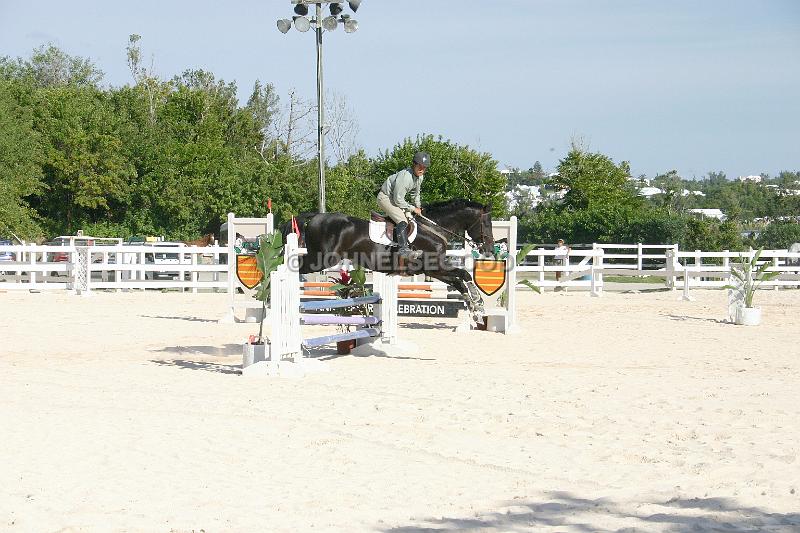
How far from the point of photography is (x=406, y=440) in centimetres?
688

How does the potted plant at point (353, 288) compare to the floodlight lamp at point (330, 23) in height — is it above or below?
below

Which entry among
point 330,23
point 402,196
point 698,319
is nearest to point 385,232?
point 402,196

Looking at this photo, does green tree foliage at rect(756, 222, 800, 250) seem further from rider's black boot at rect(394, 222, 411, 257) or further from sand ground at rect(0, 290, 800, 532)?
rider's black boot at rect(394, 222, 411, 257)

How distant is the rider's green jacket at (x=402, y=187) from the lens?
1305 cm

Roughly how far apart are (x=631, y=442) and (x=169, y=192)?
39.7m

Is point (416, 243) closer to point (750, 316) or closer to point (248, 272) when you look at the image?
point (248, 272)

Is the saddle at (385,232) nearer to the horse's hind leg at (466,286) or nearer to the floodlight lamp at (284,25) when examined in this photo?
the horse's hind leg at (466,286)

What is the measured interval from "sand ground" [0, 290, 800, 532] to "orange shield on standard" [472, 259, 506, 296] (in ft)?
6.72

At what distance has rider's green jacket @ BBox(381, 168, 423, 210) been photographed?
13.0 meters

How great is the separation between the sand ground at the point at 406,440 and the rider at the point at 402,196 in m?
1.72

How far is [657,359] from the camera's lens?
38.2 feet

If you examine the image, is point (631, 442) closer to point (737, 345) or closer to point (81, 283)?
point (737, 345)

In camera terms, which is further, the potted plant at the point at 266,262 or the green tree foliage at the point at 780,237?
the green tree foliage at the point at 780,237

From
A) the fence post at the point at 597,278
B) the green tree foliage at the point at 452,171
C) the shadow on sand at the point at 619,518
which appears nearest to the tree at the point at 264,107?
the green tree foliage at the point at 452,171
